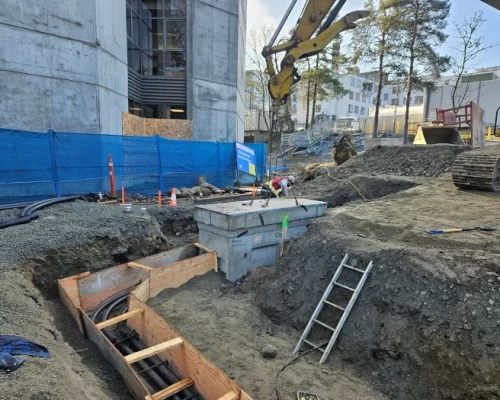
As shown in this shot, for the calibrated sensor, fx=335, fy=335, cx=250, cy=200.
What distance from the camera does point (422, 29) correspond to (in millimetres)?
21172

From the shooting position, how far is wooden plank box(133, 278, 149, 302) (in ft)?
16.1

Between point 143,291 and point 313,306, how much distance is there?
2.52m

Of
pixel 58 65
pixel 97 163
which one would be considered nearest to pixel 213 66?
pixel 58 65

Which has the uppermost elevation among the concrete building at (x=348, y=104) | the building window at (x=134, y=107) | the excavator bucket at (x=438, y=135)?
the concrete building at (x=348, y=104)

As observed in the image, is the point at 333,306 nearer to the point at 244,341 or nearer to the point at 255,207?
the point at 244,341

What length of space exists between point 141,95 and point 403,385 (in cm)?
1742

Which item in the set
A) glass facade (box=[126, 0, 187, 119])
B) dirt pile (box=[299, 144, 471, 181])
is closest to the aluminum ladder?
dirt pile (box=[299, 144, 471, 181])

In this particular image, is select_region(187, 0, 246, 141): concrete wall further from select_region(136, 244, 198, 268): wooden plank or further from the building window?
select_region(136, 244, 198, 268): wooden plank

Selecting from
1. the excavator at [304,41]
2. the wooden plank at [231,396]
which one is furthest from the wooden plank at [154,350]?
the excavator at [304,41]

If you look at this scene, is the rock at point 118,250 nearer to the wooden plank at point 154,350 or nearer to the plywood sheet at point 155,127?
the wooden plank at point 154,350

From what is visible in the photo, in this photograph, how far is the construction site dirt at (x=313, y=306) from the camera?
3.22m

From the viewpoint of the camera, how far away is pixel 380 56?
23000 mm

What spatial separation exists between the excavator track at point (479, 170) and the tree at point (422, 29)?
618 inches

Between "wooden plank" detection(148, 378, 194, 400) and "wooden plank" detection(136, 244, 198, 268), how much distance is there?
2.61 meters
